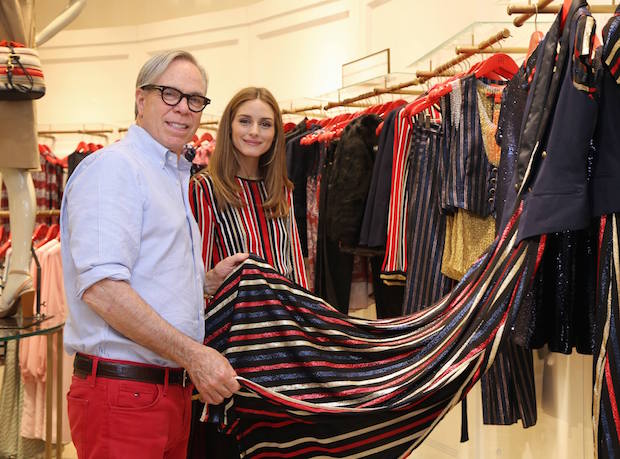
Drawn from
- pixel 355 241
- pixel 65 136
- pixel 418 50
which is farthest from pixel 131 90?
pixel 355 241

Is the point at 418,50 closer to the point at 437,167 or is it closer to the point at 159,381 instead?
the point at 437,167

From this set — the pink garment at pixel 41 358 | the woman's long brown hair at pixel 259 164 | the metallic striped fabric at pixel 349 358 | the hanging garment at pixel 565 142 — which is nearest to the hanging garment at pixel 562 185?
the hanging garment at pixel 565 142

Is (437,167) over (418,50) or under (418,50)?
under

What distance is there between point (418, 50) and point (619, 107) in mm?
3168

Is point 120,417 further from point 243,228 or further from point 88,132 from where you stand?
point 88,132

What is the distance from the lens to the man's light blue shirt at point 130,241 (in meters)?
1.82

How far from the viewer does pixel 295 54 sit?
21.5ft

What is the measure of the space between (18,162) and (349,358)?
1.67 metres

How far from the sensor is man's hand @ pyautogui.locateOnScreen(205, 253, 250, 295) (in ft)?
7.73

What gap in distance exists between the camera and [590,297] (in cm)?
202

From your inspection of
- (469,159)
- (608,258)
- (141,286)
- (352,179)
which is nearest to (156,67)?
(141,286)

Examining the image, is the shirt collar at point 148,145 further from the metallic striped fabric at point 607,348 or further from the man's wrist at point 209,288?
the metallic striped fabric at point 607,348

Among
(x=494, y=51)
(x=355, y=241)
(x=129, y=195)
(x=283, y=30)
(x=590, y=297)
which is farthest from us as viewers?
(x=283, y=30)

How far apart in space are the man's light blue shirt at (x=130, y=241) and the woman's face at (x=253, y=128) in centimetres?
92
